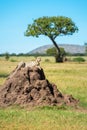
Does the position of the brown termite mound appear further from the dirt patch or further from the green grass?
the green grass

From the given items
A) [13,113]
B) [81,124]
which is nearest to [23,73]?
[13,113]

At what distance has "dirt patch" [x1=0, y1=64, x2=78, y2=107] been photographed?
17.1 m

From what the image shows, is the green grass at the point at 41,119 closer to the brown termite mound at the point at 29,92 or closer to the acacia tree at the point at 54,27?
the brown termite mound at the point at 29,92

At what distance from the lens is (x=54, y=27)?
7438cm

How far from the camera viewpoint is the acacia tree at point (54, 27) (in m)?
73.9

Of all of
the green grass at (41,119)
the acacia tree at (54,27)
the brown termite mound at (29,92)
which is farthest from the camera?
the acacia tree at (54,27)

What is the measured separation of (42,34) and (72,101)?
5831 centimetres

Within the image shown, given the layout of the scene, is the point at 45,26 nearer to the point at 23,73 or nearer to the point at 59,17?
the point at 59,17

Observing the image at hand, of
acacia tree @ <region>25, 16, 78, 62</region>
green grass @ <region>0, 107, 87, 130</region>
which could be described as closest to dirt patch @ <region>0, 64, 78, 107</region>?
green grass @ <region>0, 107, 87, 130</region>

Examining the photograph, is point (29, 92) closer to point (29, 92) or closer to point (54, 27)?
point (29, 92)

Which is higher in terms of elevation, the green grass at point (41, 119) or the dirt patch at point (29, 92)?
the dirt patch at point (29, 92)

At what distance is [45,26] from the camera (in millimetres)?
74500

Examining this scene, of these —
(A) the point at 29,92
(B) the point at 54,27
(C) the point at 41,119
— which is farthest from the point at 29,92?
(B) the point at 54,27

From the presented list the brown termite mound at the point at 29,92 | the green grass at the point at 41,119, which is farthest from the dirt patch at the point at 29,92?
the green grass at the point at 41,119
